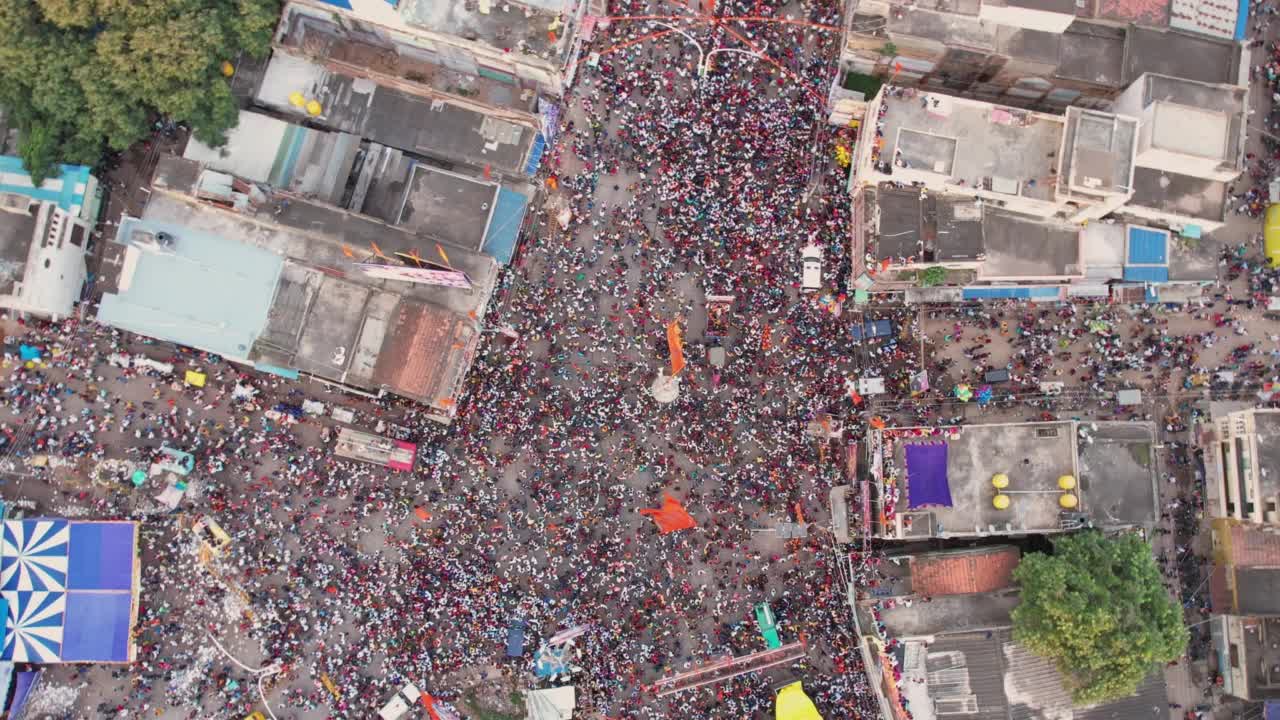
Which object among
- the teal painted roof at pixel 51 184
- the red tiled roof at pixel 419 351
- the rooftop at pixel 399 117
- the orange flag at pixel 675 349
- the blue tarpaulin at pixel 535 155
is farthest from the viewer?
the blue tarpaulin at pixel 535 155

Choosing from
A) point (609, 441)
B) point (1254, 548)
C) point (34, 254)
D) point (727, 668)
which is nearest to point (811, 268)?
point (609, 441)

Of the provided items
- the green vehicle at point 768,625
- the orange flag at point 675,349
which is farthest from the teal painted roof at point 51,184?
the green vehicle at point 768,625

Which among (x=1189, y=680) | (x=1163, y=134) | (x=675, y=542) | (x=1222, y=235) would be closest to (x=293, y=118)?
(x=675, y=542)

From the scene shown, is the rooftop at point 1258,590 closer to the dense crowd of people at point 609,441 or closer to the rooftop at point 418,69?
the dense crowd of people at point 609,441

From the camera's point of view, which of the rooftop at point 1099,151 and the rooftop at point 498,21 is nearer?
the rooftop at point 1099,151

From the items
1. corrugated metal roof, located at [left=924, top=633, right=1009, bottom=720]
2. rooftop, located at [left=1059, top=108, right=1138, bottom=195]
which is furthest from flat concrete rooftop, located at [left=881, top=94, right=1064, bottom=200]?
corrugated metal roof, located at [left=924, top=633, right=1009, bottom=720]

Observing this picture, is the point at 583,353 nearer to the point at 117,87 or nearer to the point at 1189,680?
the point at 117,87

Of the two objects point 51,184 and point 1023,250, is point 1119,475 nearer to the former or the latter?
point 1023,250
